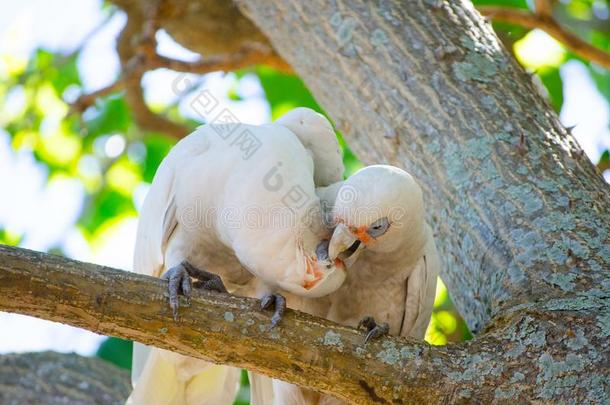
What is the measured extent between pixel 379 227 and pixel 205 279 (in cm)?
61

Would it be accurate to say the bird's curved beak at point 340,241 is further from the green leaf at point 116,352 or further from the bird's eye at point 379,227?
the green leaf at point 116,352

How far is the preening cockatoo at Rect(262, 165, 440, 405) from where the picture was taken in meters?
2.62

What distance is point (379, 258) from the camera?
294cm

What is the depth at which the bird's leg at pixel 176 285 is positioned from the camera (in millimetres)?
2402

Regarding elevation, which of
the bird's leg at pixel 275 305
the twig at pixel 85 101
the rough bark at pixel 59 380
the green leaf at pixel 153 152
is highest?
the bird's leg at pixel 275 305

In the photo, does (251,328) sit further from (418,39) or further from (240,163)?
(418,39)

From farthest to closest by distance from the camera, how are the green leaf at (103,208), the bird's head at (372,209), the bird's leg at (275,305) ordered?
1. the green leaf at (103,208)
2. the bird's head at (372,209)
3. the bird's leg at (275,305)

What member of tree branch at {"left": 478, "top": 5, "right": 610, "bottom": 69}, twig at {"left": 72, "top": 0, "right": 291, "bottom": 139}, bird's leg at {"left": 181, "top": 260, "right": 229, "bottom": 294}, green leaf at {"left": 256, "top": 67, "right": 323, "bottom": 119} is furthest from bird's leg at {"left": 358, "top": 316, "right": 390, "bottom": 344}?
green leaf at {"left": 256, "top": 67, "right": 323, "bottom": 119}

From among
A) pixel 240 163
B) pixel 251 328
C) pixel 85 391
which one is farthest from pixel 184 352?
pixel 85 391

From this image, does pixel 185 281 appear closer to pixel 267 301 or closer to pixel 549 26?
pixel 267 301

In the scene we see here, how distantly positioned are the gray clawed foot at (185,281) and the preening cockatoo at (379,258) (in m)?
0.27

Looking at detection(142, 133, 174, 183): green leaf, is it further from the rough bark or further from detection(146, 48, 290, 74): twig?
the rough bark

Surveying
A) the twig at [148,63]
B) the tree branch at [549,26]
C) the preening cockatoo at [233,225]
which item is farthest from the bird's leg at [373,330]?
the twig at [148,63]

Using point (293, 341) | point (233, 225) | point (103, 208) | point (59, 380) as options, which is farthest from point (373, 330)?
point (103, 208)
